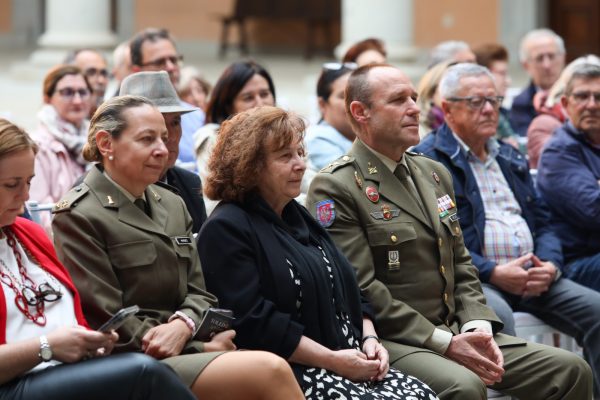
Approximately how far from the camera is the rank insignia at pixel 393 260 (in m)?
4.75

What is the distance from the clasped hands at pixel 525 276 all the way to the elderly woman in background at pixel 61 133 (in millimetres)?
2433

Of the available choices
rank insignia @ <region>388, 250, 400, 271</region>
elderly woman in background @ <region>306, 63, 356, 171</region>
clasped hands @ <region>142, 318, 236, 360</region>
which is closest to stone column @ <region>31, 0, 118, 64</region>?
elderly woman in background @ <region>306, 63, 356, 171</region>

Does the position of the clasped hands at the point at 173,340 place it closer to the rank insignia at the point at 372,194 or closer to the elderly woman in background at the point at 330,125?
the rank insignia at the point at 372,194

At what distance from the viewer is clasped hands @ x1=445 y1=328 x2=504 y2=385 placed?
4.62m

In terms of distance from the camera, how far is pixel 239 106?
6.14 metres

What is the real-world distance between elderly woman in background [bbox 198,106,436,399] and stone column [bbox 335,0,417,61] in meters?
8.09

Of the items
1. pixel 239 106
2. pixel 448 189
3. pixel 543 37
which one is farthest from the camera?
pixel 543 37

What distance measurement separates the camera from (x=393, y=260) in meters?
4.75

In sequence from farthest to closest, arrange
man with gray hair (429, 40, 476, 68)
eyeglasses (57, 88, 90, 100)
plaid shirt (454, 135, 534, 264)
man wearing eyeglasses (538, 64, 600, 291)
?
man with gray hair (429, 40, 476, 68) → eyeglasses (57, 88, 90, 100) → man wearing eyeglasses (538, 64, 600, 291) → plaid shirt (454, 135, 534, 264)

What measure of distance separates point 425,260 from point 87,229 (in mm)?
1446

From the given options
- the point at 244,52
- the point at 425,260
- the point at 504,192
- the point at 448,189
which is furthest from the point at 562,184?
the point at 244,52

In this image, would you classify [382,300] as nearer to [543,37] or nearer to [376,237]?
[376,237]

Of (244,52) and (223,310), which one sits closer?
(223,310)

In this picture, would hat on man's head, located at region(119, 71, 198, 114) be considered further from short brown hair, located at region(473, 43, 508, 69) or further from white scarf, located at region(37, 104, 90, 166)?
short brown hair, located at region(473, 43, 508, 69)
